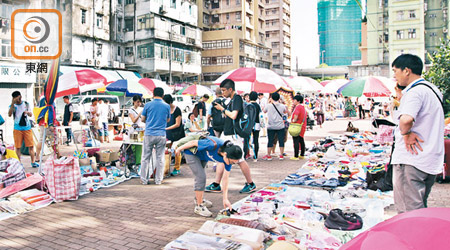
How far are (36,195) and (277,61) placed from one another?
75.7 metres

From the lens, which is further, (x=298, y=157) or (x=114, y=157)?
(x=298, y=157)

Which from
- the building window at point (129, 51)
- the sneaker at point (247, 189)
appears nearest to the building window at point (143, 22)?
the building window at point (129, 51)

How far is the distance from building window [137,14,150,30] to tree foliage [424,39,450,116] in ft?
112

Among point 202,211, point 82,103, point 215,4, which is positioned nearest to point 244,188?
point 202,211

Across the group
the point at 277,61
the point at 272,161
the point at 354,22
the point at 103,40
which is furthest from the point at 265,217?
the point at 354,22

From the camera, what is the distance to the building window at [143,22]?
40375 millimetres

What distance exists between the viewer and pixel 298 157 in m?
10.4

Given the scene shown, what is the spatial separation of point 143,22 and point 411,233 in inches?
1650

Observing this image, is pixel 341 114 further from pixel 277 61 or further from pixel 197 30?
pixel 277 61

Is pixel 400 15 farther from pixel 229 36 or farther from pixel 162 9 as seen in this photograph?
pixel 162 9

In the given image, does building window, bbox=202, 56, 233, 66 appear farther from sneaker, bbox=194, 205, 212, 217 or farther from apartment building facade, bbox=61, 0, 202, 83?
sneaker, bbox=194, 205, 212, 217

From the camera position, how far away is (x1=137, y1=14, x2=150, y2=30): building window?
40375 millimetres

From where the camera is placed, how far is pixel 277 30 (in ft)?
257

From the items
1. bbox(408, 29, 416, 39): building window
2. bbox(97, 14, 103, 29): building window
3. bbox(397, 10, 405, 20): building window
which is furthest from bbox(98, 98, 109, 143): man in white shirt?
bbox(397, 10, 405, 20): building window
